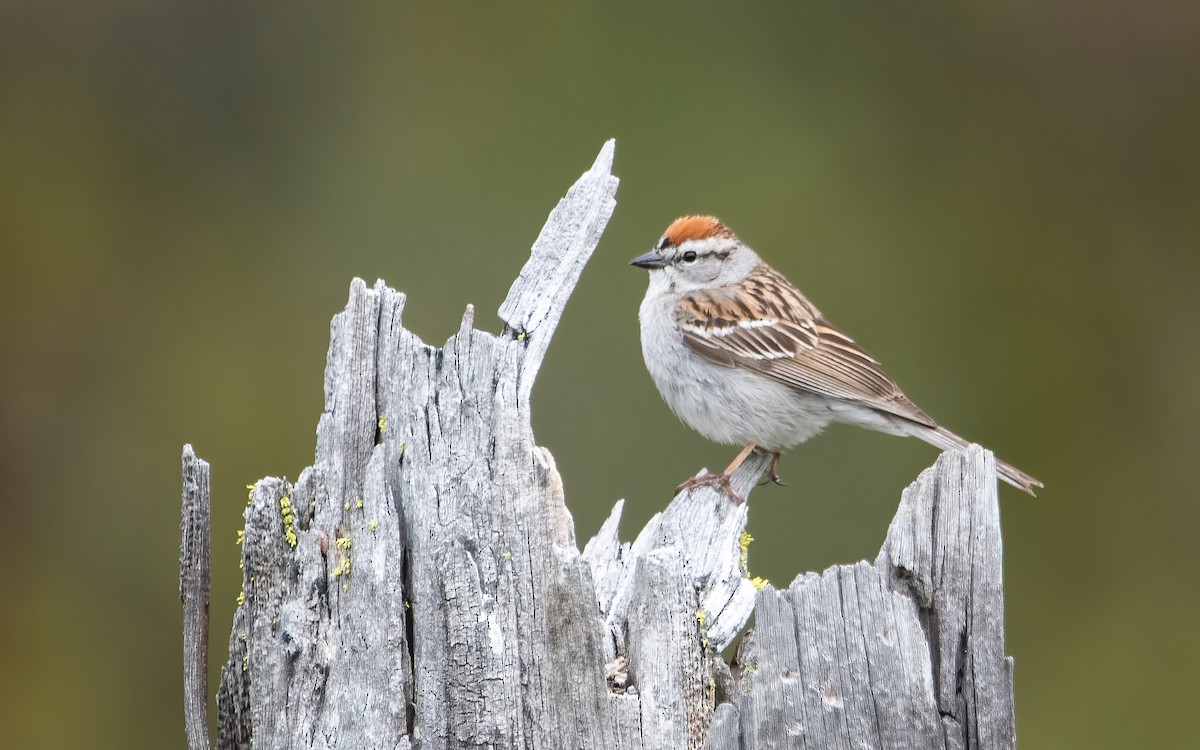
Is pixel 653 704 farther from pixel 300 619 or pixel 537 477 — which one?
pixel 300 619

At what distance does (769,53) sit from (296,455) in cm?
421

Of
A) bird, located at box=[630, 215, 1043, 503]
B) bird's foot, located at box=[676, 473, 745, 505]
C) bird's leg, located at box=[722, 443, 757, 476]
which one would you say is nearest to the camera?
bird's foot, located at box=[676, 473, 745, 505]

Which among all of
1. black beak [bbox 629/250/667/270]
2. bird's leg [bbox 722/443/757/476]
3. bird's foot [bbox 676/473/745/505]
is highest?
black beak [bbox 629/250/667/270]

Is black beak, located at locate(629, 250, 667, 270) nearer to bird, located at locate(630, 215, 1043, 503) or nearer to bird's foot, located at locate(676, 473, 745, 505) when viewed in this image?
bird, located at locate(630, 215, 1043, 503)

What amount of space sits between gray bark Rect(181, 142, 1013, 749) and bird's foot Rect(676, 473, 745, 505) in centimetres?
106

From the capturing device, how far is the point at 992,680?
3.32 m

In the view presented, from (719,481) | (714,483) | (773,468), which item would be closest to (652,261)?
(773,468)

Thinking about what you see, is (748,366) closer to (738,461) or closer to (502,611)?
(738,461)

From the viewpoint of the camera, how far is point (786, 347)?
21.0 feet

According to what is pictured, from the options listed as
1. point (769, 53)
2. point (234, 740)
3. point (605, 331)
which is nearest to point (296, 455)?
point (605, 331)

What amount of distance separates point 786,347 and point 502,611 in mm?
3328

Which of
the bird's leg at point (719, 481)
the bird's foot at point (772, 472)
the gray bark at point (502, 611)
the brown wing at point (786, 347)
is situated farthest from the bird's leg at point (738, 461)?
the gray bark at point (502, 611)

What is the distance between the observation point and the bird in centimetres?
619

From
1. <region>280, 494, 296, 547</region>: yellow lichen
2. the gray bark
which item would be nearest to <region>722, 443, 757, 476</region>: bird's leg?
the gray bark
